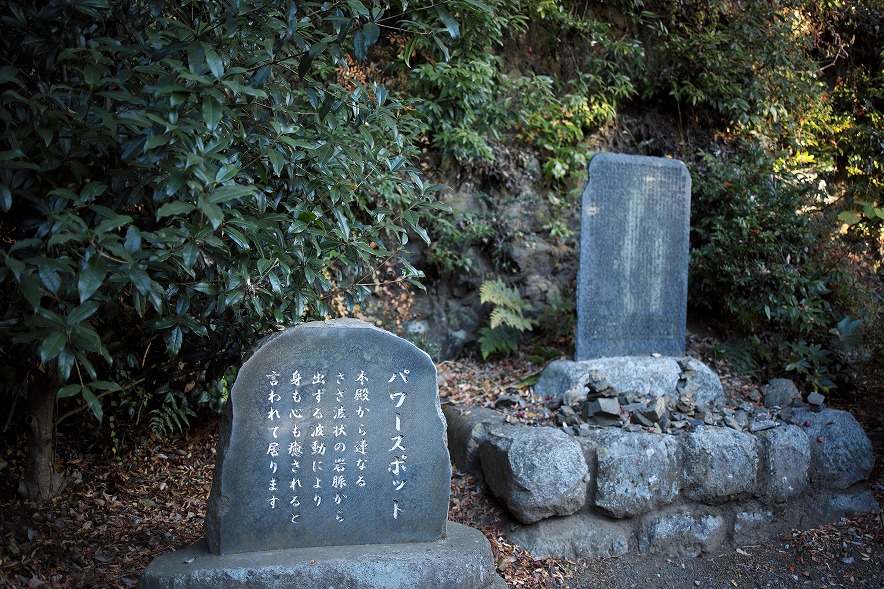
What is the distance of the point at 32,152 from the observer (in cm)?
260

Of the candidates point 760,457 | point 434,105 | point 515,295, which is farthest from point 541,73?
point 760,457

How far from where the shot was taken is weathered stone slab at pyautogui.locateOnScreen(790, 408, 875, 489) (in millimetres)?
4629

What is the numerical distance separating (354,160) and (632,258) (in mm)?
2868

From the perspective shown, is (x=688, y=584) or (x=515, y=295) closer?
(x=688, y=584)

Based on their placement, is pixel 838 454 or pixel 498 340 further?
pixel 498 340

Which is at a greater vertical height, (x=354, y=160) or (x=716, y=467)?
(x=354, y=160)

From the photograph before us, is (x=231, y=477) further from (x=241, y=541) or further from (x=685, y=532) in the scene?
(x=685, y=532)

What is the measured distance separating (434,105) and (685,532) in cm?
405

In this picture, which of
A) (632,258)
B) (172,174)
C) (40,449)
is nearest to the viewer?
(172,174)

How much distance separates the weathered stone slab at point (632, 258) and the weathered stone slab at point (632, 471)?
1.15 meters

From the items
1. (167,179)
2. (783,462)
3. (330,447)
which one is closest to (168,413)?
(330,447)

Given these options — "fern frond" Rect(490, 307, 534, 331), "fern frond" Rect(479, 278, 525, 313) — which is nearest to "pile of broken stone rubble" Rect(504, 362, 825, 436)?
"fern frond" Rect(490, 307, 534, 331)

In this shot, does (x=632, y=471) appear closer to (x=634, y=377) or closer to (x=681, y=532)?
(x=681, y=532)

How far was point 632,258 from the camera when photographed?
541 centimetres
